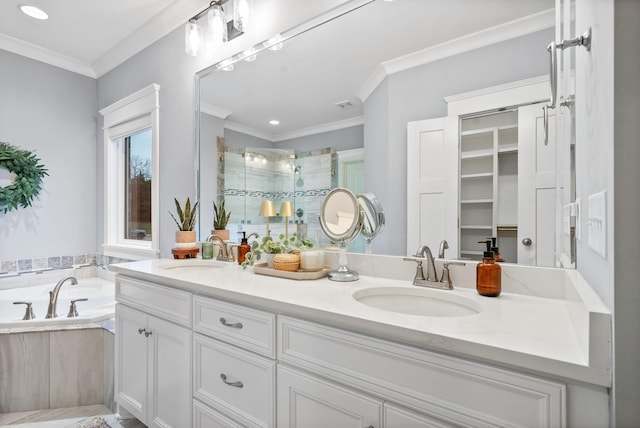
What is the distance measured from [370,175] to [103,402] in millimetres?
2111

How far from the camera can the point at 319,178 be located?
1.65 meters

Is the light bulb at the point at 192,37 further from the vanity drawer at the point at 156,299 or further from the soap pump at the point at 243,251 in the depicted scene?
the vanity drawer at the point at 156,299

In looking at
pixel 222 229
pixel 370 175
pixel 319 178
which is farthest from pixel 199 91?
pixel 370 175

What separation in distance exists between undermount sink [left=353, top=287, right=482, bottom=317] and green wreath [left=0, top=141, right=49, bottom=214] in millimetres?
2977

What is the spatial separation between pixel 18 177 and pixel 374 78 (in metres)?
2.96

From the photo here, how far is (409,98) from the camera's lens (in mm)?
1343

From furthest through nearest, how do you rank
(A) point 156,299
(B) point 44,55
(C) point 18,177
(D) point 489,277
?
(B) point 44,55, (C) point 18,177, (A) point 156,299, (D) point 489,277

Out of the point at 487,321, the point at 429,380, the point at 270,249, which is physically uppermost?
the point at 270,249

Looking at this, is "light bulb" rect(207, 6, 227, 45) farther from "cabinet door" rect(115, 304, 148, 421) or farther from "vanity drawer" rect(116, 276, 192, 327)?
"cabinet door" rect(115, 304, 148, 421)

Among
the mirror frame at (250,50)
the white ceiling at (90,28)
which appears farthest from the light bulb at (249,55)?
the white ceiling at (90,28)

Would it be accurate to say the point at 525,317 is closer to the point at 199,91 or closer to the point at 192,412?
the point at 192,412

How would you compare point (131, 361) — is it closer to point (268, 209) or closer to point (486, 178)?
point (268, 209)

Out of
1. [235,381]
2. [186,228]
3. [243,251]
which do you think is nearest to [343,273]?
[235,381]

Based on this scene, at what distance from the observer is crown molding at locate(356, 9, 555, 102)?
3.59 ft
